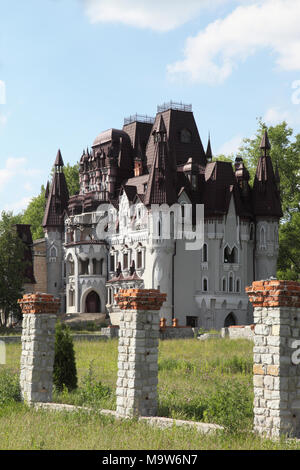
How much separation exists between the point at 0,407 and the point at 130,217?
40395 millimetres

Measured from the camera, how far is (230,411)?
50.5 ft

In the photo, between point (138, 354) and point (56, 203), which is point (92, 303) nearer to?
point (56, 203)

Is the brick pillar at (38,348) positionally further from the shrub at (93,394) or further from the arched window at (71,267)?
the arched window at (71,267)

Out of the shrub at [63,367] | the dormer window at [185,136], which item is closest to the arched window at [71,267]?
the dormer window at [185,136]

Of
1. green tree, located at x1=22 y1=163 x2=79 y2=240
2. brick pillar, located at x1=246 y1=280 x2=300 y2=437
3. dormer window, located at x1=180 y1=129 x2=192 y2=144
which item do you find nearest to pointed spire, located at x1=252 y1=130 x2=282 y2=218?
dormer window, located at x1=180 y1=129 x2=192 y2=144

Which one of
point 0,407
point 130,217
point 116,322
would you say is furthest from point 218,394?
point 130,217

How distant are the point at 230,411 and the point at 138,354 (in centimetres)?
268

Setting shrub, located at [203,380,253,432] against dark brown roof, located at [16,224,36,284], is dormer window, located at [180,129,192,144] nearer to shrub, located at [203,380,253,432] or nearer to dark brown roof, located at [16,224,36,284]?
dark brown roof, located at [16,224,36,284]

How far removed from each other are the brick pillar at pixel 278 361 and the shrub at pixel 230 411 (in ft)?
1.64

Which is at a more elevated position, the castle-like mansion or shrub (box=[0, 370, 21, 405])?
the castle-like mansion

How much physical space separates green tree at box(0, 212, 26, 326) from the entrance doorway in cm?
782

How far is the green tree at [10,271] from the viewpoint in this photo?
177ft

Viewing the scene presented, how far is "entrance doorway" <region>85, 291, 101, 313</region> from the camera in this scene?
204ft

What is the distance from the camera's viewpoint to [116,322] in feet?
183
